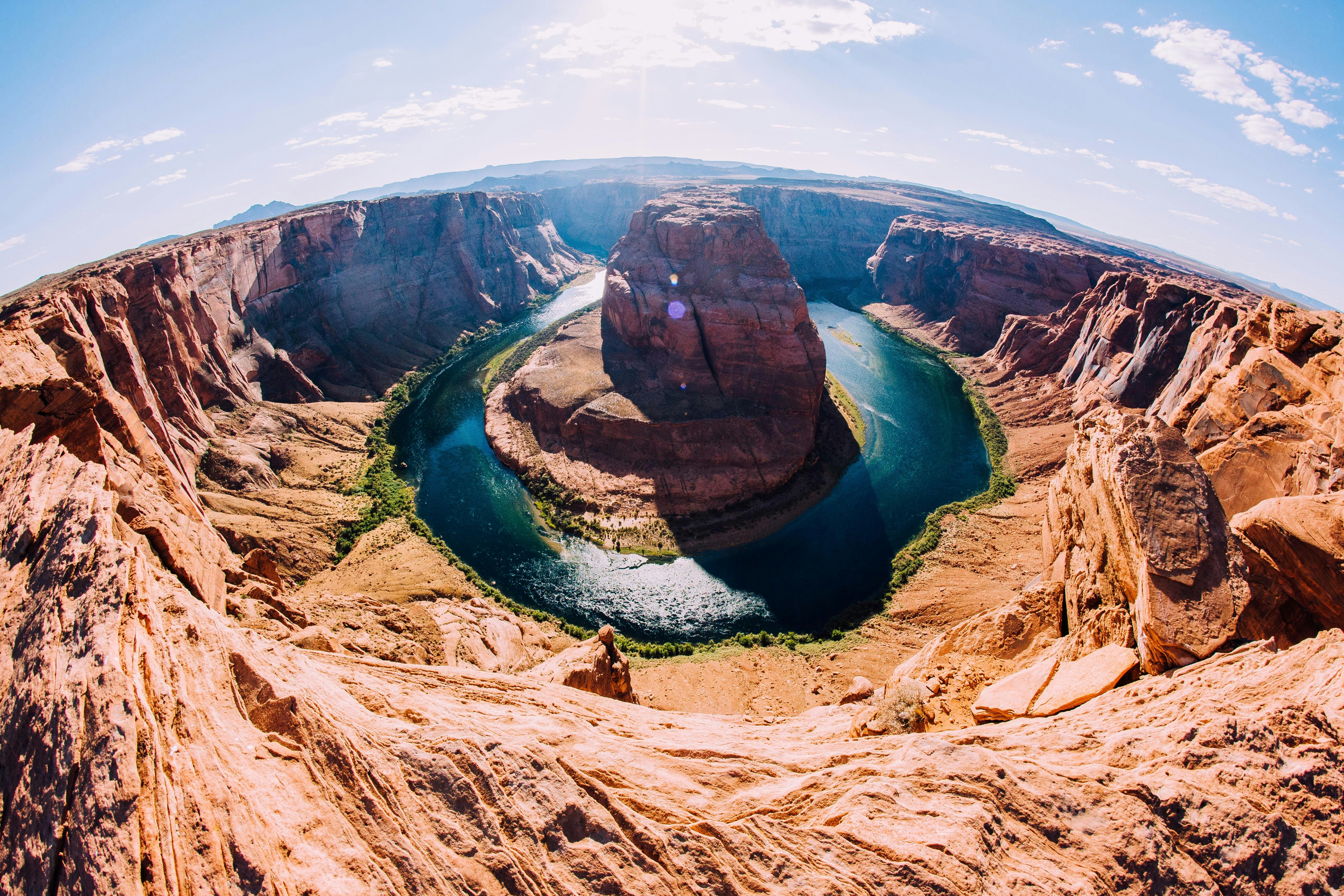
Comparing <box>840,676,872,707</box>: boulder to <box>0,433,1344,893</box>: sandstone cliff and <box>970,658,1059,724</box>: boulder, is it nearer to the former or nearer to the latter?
<box>970,658,1059,724</box>: boulder

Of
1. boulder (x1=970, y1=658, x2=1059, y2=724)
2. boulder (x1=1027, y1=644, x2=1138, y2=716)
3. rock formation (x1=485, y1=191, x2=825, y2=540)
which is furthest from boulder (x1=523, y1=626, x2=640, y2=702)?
rock formation (x1=485, y1=191, x2=825, y2=540)

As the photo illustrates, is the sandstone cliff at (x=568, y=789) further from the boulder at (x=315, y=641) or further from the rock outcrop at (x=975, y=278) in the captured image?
the rock outcrop at (x=975, y=278)

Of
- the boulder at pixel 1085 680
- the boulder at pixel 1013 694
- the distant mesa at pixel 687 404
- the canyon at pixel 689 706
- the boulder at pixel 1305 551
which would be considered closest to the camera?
the canyon at pixel 689 706

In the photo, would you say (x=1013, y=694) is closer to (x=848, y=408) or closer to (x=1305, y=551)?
(x=1305, y=551)

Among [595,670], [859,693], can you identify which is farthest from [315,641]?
[859,693]

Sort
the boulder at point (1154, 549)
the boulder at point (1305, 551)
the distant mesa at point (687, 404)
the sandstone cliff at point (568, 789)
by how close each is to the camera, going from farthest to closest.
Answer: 1. the distant mesa at point (687, 404)
2. the boulder at point (1154, 549)
3. the boulder at point (1305, 551)
4. the sandstone cliff at point (568, 789)

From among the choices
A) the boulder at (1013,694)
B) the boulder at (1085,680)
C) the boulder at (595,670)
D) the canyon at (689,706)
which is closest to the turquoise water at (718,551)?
the canyon at (689,706)
